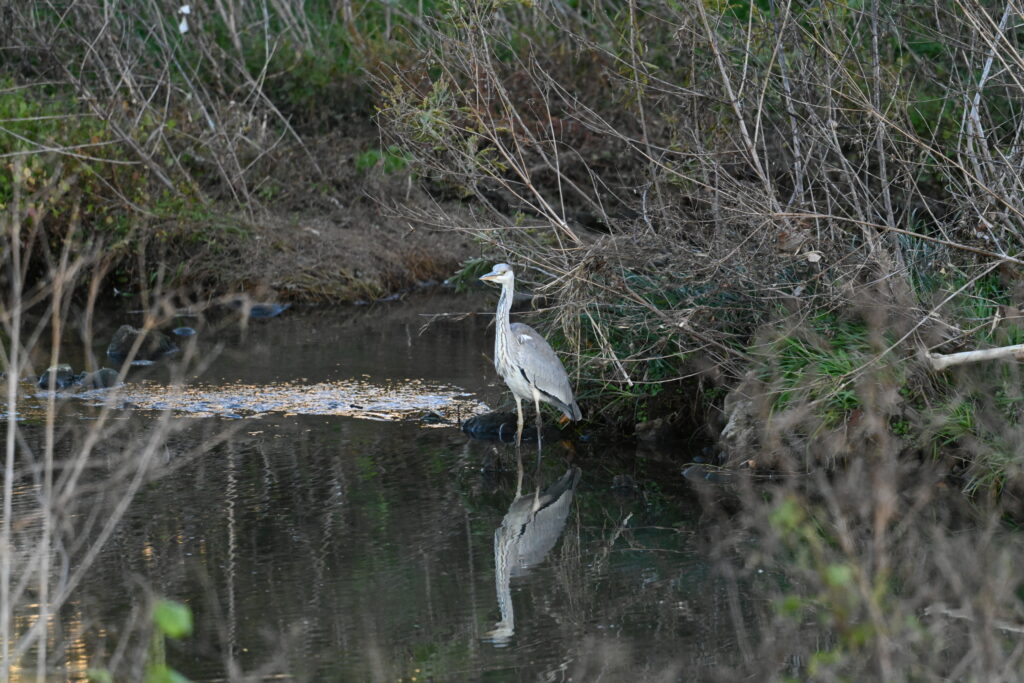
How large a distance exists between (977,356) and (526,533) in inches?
103

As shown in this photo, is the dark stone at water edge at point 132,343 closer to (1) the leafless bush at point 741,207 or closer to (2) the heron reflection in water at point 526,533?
(1) the leafless bush at point 741,207

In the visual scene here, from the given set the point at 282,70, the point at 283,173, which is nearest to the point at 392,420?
the point at 283,173

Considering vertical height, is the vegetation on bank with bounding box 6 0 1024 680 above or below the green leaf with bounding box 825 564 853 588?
below

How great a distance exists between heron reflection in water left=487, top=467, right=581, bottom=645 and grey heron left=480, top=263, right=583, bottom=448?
57cm

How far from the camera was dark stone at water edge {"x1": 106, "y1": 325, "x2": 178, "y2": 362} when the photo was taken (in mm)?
12062

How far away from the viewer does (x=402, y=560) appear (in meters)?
6.79

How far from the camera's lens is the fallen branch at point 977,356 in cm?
667

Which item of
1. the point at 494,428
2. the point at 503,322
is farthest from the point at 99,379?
the point at 503,322

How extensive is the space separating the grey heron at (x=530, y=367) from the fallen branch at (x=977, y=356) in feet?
8.97

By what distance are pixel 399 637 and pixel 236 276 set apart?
1004cm

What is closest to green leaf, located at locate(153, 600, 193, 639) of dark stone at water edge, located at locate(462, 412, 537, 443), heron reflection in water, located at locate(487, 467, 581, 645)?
heron reflection in water, located at locate(487, 467, 581, 645)

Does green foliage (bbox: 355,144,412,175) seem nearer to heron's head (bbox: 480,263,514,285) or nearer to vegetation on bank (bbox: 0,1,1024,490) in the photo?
vegetation on bank (bbox: 0,1,1024,490)

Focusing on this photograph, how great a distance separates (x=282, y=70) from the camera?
62.1 feet

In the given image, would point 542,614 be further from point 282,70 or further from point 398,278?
point 282,70
